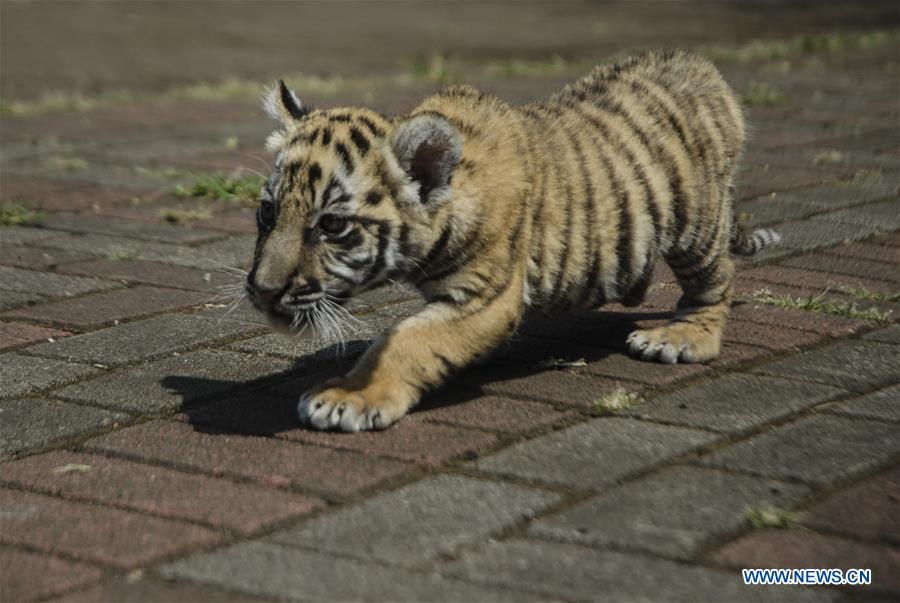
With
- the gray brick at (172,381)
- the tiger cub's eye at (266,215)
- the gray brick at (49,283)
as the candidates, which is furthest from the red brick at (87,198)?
the tiger cub's eye at (266,215)

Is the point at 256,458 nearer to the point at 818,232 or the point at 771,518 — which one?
the point at 771,518

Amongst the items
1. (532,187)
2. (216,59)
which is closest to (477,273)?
(532,187)

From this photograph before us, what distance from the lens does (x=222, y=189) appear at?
7.41 meters

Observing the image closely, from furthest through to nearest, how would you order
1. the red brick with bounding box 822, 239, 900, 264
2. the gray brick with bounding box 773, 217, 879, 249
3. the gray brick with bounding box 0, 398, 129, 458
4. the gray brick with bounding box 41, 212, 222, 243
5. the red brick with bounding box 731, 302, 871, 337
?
the gray brick with bounding box 41, 212, 222, 243
the gray brick with bounding box 773, 217, 879, 249
the red brick with bounding box 822, 239, 900, 264
the red brick with bounding box 731, 302, 871, 337
the gray brick with bounding box 0, 398, 129, 458

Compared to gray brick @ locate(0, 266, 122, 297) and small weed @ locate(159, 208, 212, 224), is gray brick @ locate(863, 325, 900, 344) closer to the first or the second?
gray brick @ locate(0, 266, 122, 297)

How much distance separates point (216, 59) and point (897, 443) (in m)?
9.77

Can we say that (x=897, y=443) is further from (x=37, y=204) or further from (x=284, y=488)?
(x=37, y=204)

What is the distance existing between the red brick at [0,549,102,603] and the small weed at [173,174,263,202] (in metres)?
4.12

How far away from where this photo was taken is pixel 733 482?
3719 mm

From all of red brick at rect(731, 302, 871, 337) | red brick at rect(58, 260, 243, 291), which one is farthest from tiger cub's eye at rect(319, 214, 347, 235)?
red brick at rect(731, 302, 871, 337)

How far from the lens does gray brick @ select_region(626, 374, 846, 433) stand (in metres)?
4.20

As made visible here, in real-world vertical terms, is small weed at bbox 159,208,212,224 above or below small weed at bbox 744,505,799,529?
below

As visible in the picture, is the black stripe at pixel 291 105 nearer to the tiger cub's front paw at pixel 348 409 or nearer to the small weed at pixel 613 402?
the tiger cub's front paw at pixel 348 409

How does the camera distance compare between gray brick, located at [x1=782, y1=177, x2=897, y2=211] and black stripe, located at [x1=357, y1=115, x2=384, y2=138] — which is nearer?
black stripe, located at [x1=357, y1=115, x2=384, y2=138]
